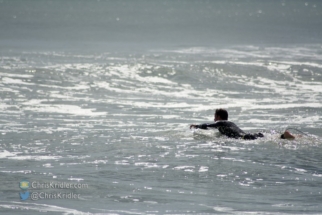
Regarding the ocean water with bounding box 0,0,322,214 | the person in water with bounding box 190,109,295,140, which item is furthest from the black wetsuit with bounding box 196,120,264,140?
the ocean water with bounding box 0,0,322,214

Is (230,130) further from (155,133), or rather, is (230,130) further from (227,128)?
(155,133)

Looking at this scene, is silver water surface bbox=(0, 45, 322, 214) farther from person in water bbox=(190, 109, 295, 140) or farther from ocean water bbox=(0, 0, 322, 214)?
person in water bbox=(190, 109, 295, 140)

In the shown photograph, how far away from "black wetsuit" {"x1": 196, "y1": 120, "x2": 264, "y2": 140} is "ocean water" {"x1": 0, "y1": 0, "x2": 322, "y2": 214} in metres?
0.22

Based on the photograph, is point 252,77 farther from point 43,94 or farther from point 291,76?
point 43,94

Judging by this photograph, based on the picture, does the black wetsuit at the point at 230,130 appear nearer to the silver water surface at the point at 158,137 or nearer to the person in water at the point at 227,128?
the person in water at the point at 227,128

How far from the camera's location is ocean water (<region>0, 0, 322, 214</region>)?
10.1m

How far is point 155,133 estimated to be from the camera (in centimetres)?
1689

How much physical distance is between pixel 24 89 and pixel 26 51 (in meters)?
17.4

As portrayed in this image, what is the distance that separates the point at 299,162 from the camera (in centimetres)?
1291

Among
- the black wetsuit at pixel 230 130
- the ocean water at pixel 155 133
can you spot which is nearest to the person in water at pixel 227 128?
the black wetsuit at pixel 230 130

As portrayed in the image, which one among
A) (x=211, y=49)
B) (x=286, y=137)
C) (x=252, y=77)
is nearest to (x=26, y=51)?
(x=211, y=49)

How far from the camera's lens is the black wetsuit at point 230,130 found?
15562 millimetres

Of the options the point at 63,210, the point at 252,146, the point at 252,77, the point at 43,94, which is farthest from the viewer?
the point at 252,77

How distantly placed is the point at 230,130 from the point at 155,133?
208 cm
